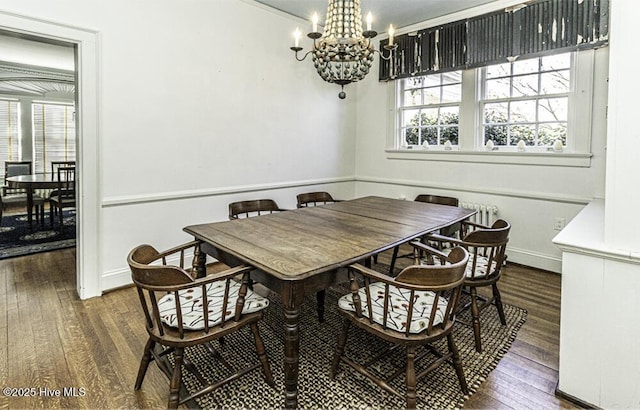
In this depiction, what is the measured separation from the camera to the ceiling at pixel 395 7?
3746mm

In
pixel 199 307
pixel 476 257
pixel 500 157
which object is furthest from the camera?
pixel 500 157

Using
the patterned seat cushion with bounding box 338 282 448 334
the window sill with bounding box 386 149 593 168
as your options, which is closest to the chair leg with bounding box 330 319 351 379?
the patterned seat cushion with bounding box 338 282 448 334

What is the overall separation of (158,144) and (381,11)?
9.05 feet

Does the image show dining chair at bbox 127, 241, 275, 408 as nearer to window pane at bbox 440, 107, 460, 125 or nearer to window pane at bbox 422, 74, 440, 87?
window pane at bbox 440, 107, 460, 125

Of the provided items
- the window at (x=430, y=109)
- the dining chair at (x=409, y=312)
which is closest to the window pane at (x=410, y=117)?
the window at (x=430, y=109)

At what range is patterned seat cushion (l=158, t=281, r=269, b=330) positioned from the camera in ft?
5.42

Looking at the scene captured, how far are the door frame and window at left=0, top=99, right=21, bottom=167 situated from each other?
597 cm

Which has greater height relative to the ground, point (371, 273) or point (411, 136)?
point (411, 136)

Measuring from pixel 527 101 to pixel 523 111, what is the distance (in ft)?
0.33

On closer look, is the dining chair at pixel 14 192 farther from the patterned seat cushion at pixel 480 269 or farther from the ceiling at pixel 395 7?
the patterned seat cushion at pixel 480 269

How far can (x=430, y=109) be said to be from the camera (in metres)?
4.43

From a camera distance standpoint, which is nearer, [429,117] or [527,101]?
[527,101]

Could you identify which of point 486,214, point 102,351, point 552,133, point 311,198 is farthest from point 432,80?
point 102,351

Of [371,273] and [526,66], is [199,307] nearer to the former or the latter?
[371,273]
